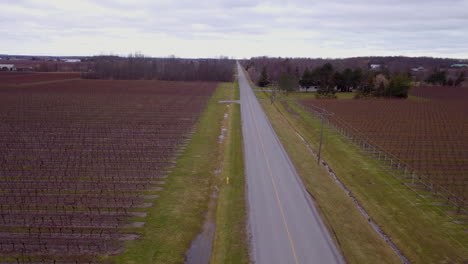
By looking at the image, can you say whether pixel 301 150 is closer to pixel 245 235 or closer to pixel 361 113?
pixel 245 235

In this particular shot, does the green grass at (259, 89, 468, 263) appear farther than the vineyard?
No

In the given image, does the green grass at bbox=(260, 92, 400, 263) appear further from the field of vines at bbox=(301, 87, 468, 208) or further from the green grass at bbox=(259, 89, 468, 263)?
the field of vines at bbox=(301, 87, 468, 208)

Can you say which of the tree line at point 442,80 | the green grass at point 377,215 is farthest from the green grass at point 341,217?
the tree line at point 442,80

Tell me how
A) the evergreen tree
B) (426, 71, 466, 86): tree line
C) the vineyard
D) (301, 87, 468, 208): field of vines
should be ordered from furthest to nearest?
(426, 71, 466, 86): tree line, the evergreen tree, the vineyard, (301, 87, 468, 208): field of vines

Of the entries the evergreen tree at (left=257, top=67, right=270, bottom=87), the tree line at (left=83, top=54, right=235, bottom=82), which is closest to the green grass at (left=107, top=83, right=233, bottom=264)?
the evergreen tree at (left=257, top=67, right=270, bottom=87)

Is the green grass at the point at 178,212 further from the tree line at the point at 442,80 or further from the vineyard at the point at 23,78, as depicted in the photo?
the tree line at the point at 442,80

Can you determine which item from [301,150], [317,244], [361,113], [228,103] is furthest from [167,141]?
[361,113]

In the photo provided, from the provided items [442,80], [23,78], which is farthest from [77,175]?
[442,80]
